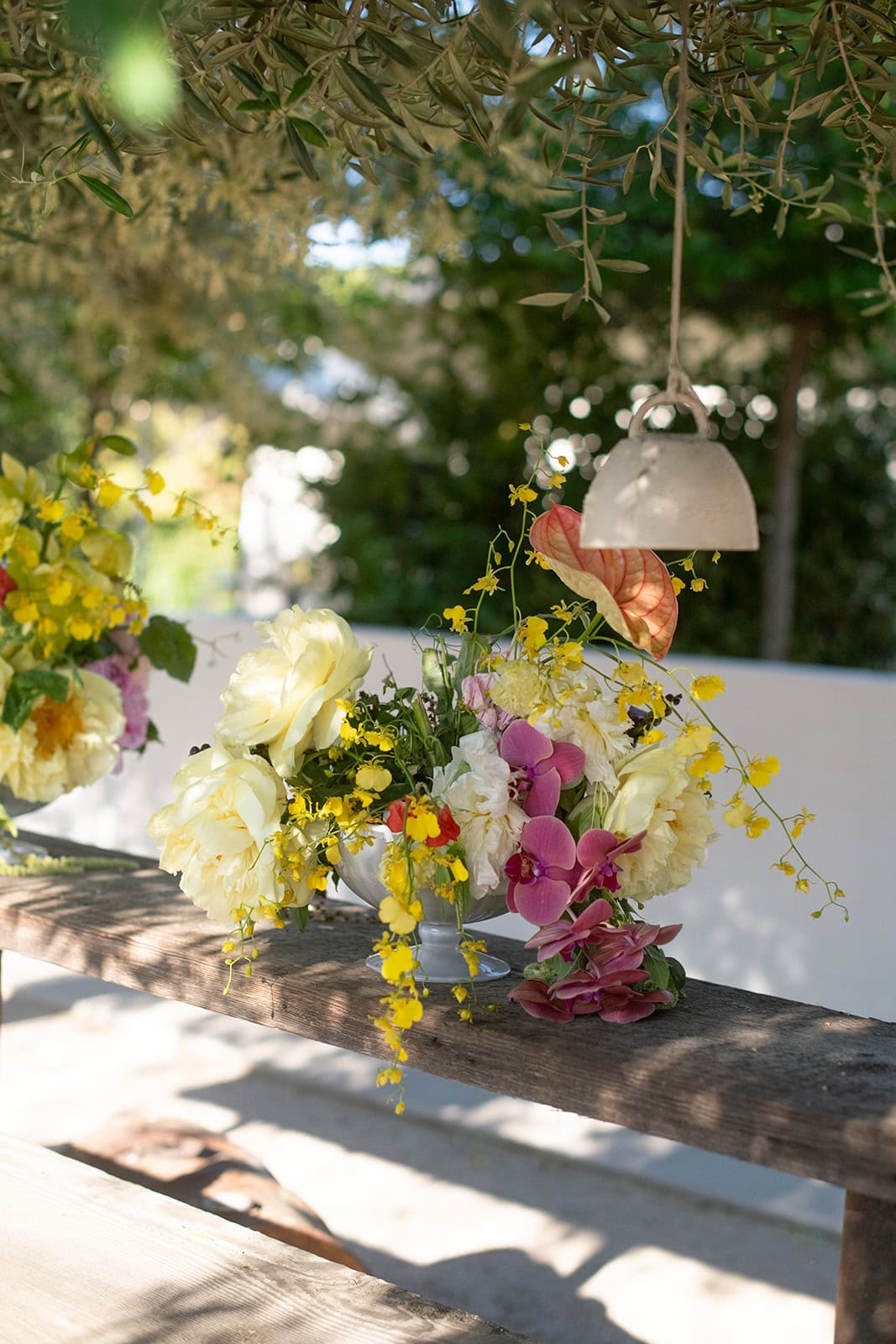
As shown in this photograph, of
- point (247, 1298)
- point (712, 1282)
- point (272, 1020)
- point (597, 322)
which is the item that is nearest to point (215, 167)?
point (272, 1020)

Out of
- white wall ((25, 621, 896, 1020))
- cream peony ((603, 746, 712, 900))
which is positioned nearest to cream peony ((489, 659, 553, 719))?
cream peony ((603, 746, 712, 900))

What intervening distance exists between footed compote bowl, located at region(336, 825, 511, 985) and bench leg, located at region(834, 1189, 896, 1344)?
0.45 metres

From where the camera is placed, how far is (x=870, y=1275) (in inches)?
47.4

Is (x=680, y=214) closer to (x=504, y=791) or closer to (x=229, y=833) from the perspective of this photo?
(x=504, y=791)

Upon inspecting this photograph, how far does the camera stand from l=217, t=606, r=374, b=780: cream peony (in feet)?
4.60

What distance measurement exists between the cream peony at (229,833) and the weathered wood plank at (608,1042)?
0.14 metres

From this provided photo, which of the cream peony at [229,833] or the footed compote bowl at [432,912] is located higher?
the cream peony at [229,833]

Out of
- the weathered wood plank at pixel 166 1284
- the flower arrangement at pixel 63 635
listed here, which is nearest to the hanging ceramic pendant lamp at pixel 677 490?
the weathered wood plank at pixel 166 1284

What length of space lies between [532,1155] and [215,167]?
2.22 meters

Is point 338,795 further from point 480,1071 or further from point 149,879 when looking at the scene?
point 149,879

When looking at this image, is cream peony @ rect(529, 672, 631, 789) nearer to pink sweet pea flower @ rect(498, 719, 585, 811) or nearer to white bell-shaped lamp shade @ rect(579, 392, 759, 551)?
pink sweet pea flower @ rect(498, 719, 585, 811)

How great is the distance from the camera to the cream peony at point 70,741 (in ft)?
6.14

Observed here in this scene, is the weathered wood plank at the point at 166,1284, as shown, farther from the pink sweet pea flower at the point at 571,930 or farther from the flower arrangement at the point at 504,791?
the pink sweet pea flower at the point at 571,930

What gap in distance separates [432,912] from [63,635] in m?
0.78
